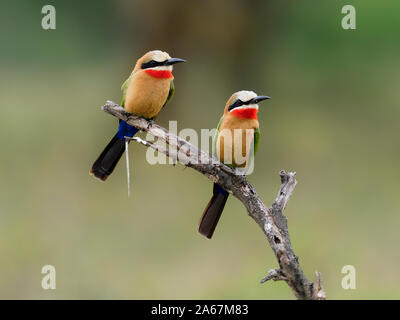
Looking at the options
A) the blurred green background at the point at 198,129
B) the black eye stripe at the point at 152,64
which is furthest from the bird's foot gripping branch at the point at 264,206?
the blurred green background at the point at 198,129

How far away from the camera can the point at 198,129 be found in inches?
249

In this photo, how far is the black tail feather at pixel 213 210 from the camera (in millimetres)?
3078

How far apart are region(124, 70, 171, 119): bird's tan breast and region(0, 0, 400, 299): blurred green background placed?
1.86m

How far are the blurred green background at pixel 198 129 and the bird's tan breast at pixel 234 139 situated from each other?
1.89m

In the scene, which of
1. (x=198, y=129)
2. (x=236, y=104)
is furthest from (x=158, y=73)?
(x=198, y=129)

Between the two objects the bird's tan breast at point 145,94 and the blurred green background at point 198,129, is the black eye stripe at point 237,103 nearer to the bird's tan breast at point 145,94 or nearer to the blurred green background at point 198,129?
the bird's tan breast at point 145,94

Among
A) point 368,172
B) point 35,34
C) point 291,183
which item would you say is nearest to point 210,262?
point 368,172

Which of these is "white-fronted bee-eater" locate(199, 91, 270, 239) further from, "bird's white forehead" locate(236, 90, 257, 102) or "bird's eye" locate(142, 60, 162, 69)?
"bird's eye" locate(142, 60, 162, 69)

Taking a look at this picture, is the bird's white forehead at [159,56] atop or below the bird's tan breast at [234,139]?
atop

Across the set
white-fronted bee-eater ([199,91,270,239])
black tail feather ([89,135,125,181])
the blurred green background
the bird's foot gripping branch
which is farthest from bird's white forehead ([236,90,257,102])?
the blurred green background

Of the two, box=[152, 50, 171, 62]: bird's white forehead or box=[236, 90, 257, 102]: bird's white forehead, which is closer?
box=[236, 90, 257, 102]: bird's white forehead

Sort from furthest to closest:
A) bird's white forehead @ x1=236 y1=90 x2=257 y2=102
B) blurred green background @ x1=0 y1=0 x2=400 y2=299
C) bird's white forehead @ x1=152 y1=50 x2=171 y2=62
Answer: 1. blurred green background @ x1=0 y1=0 x2=400 y2=299
2. bird's white forehead @ x1=152 y1=50 x2=171 y2=62
3. bird's white forehead @ x1=236 y1=90 x2=257 y2=102

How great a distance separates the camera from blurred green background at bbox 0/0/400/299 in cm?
504

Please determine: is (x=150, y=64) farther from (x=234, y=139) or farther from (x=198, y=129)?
(x=198, y=129)
